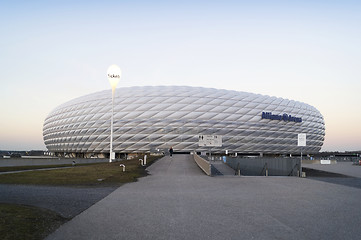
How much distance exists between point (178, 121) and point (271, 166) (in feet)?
168

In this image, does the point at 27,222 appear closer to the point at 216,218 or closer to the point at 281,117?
the point at 216,218

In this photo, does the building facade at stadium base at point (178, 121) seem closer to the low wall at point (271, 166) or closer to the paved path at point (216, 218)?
the low wall at point (271, 166)

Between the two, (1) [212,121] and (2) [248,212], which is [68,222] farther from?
(1) [212,121]

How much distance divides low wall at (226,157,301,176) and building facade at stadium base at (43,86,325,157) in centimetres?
3873

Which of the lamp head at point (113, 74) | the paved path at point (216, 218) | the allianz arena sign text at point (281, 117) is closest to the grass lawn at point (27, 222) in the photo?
the paved path at point (216, 218)

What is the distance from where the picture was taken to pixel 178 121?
80875mm

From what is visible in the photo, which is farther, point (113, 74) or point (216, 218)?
point (113, 74)

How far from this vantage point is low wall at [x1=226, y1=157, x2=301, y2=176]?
25125 millimetres

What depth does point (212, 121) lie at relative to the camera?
269 ft

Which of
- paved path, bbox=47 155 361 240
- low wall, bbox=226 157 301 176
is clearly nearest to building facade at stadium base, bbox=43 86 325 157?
low wall, bbox=226 157 301 176

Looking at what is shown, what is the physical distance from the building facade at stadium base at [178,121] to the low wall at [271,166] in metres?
38.7

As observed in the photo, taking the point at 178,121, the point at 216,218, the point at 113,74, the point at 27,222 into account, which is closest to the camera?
the point at 27,222

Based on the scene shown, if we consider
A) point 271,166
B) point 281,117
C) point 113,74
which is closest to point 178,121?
point 281,117

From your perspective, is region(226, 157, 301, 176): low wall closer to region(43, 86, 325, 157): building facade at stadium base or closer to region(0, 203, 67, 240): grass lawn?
region(0, 203, 67, 240): grass lawn
